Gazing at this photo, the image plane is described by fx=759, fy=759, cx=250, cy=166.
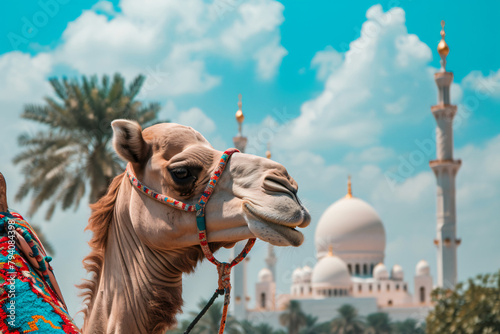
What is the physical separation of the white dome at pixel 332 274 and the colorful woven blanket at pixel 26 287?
61.4m

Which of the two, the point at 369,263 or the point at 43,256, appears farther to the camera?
the point at 369,263

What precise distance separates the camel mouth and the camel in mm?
63

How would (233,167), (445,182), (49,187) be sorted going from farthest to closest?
(445,182)
(49,187)
(233,167)

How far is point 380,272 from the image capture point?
66188 millimetres

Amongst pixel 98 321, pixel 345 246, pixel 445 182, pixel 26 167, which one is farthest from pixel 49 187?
pixel 345 246

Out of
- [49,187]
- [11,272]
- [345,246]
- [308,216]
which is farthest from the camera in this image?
[345,246]

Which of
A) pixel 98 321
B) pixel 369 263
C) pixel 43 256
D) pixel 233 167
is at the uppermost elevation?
pixel 369 263

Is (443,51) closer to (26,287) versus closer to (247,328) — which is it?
(247,328)

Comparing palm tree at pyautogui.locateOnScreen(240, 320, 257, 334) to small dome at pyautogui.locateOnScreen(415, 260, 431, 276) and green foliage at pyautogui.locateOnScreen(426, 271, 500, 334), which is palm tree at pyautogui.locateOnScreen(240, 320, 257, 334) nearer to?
small dome at pyautogui.locateOnScreen(415, 260, 431, 276)

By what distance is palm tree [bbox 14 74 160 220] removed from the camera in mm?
18734

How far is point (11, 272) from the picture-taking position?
227 centimetres

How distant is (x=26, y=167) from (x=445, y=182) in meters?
29.7

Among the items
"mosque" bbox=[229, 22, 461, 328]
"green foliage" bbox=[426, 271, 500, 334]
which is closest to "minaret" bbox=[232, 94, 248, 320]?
"mosque" bbox=[229, 22, 461, 328]

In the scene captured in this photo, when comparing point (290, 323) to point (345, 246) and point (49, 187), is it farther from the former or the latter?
point (49, 187)
